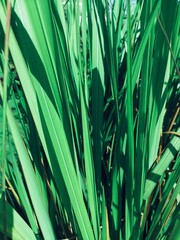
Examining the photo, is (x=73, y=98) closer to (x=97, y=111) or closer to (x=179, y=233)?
(x=97, y=111)

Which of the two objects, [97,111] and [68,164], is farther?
[97,111]

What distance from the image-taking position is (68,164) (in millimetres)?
431

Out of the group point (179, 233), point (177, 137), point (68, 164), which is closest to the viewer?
point (179, 233)

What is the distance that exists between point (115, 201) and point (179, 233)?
0.20 meters

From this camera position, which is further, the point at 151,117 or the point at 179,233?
the point at 151,117

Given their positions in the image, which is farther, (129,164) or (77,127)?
(77,127)

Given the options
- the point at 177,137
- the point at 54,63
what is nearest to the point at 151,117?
the point at 177,137

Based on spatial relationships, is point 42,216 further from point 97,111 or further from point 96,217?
point 97,111

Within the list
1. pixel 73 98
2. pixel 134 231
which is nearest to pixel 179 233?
pixel 134 231

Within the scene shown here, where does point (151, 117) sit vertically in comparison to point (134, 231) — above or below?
above

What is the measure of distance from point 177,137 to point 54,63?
0.23 m

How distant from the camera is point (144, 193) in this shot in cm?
51

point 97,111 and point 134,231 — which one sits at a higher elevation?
point 97,111

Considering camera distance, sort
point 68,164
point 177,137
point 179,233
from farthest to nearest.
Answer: point 177,137, point 68,164, point 179,233
